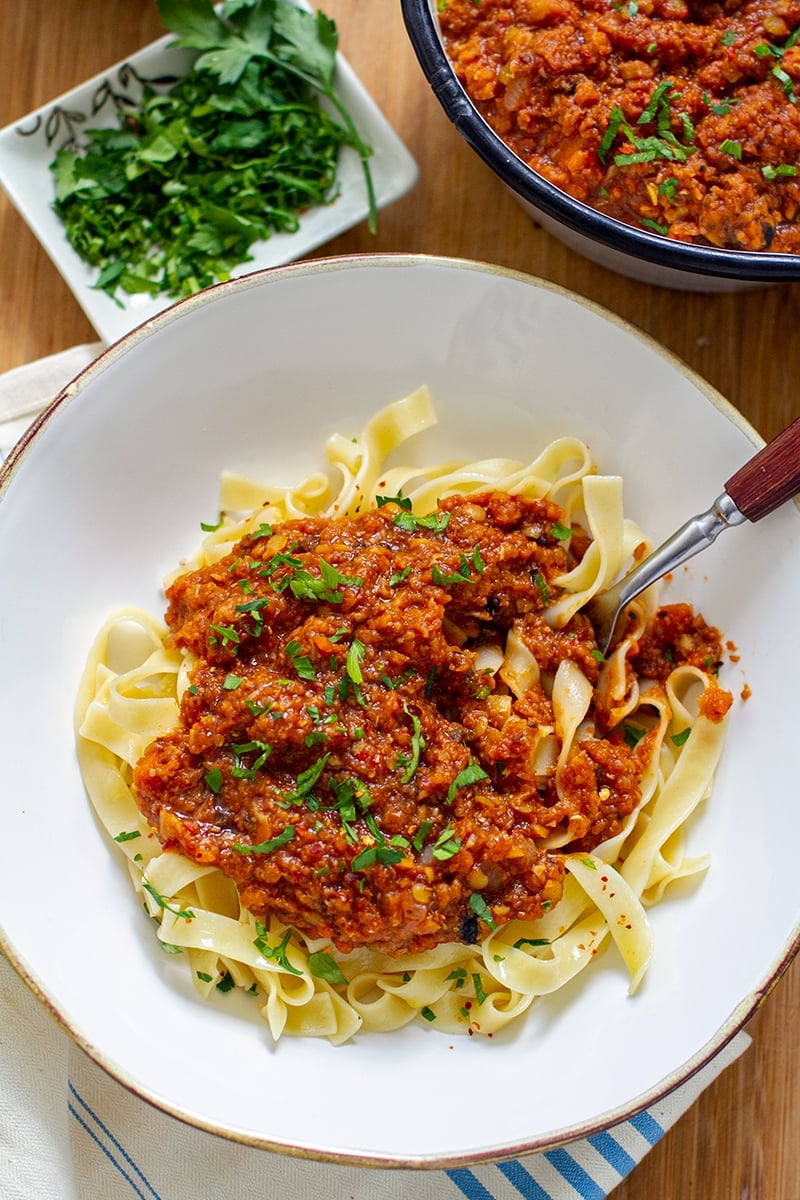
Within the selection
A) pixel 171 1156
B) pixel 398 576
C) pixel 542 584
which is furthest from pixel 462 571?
pixel 171 1156

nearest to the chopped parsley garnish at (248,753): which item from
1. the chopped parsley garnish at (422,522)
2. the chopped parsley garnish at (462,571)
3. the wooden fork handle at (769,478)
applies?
the chopped parsley garnish at (462,571)

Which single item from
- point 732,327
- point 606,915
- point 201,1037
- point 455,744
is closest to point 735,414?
point 732,327

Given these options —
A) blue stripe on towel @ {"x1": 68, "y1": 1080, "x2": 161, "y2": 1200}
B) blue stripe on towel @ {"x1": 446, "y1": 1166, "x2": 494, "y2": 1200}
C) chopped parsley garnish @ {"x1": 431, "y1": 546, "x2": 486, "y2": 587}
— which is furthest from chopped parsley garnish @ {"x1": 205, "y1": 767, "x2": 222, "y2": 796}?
blue stripe on towel @ {"x1": 446, "y1": 1166, "x2": 494, "y2": 1200}

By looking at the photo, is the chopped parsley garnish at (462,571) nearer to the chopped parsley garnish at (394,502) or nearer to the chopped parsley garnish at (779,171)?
the chopped parsley garnish at (394,502)

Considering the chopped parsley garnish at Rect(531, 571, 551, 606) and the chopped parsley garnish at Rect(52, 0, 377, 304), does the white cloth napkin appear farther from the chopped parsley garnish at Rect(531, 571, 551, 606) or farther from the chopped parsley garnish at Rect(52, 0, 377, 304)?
the chopped parsley garnish at Rect(52, 0, 377, 304)

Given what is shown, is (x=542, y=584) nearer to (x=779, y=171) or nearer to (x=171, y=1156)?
(x=779, y=171)
